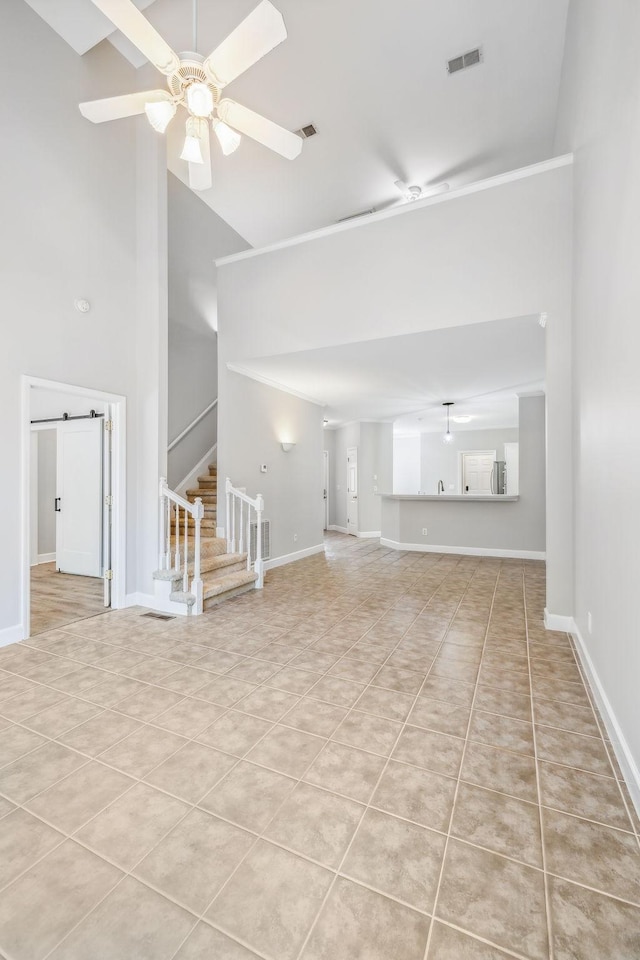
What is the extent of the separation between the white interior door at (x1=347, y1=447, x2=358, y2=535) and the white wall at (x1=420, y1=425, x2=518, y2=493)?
3254 mm

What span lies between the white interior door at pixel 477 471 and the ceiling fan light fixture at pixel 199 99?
1058 centimetres

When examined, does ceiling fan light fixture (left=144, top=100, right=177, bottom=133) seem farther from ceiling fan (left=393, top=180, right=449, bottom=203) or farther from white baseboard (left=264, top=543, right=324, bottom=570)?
white baseboard (left=264, top=543, right=324, bottom=570)

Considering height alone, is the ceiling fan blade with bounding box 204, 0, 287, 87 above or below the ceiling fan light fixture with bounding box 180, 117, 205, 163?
above

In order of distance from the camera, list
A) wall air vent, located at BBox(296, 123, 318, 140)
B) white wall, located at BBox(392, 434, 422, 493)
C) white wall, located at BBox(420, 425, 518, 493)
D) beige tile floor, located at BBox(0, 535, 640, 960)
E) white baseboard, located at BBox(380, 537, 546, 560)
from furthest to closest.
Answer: white wall, located at BBox(392, 434, 422, 493)
white wall, located at BBox(420, 425, 518, 493)
white baseboard, located at BBox(380, 537, 546, 560)
wall air vent, located at BBox(296, 123, 318, 140)
beige tile floor, located at BBox(0, 535, 640, 960)

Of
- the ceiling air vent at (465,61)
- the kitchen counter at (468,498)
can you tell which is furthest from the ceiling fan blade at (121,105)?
the kitchen counter at (468,498)

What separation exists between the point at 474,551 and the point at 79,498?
630cm

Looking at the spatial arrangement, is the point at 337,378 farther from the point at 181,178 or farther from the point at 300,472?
the point at 181,178

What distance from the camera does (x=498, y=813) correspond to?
66.9 inches

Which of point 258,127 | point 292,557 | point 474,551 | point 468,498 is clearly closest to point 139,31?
point 258,127

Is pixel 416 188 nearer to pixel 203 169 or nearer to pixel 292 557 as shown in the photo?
pixel 203 169

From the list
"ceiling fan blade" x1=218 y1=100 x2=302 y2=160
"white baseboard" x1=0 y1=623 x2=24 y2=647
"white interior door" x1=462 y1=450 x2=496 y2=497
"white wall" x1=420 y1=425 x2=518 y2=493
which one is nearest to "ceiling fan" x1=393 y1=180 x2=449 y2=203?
"ceiling fan blade" x1=218 y1=100 x2=302 y2=160

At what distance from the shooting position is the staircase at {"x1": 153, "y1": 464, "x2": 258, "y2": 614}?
4.30 metres

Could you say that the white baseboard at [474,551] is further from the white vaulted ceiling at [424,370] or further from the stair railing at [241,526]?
the stair railing at [241,526]

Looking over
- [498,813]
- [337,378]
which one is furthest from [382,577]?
[498,813]
